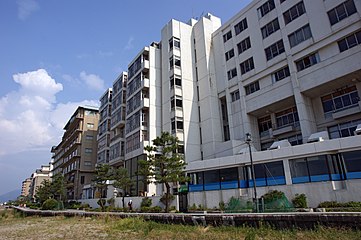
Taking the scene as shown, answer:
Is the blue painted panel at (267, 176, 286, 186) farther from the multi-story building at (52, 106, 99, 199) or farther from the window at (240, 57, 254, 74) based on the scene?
the multi-story building at (52, 106, 99, 199)

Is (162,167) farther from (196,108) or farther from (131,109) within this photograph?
(131,109)

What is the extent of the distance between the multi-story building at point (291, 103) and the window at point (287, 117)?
0.14 metres

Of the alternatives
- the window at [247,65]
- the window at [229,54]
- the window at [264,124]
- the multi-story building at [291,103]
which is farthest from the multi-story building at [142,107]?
the window at [264,124]

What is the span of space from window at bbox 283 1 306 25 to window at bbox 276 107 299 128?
38.2 ft

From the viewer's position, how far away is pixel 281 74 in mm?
35500

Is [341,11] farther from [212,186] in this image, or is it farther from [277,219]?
[277,219]

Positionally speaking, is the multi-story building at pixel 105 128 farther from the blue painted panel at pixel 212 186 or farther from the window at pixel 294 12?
the window at pixel 294 12

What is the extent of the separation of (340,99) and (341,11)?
9784 millimetres

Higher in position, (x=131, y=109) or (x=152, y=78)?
(x=152, y=78)

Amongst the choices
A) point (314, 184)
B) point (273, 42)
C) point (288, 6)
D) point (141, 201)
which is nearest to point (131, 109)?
point (141, 201)

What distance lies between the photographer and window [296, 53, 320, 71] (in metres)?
31.8

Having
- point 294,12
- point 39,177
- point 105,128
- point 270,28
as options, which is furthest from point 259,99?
point 39,177

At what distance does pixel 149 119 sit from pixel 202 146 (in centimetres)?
982

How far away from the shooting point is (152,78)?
4694 cm
